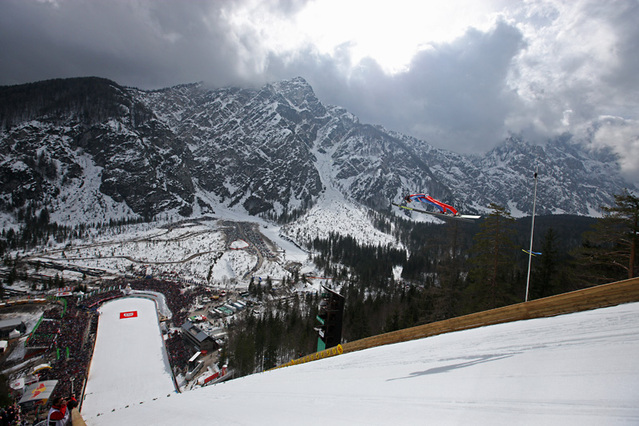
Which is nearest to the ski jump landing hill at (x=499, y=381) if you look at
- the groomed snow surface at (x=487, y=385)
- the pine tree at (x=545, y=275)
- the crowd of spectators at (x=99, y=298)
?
the groomed snow surface at (x=487, y=385)

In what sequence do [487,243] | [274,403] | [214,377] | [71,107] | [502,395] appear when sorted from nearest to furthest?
[502,395], [274,403], [487,243], [214,377], [71,107]

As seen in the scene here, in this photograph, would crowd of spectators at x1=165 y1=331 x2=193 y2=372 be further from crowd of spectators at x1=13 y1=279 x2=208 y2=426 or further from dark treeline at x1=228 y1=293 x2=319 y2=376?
dark treeline at x1=228 y1=293 x2=319 y2=376

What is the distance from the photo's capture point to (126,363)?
2548cm

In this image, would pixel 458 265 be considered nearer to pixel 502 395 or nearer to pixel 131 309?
pixel 502 395

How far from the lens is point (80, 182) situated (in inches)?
4843

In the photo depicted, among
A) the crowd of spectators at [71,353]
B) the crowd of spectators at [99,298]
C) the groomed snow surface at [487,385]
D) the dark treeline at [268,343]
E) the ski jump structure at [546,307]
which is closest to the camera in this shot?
the groomed snow surface at [487,385]

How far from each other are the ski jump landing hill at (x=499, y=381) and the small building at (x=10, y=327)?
4085 centimetres

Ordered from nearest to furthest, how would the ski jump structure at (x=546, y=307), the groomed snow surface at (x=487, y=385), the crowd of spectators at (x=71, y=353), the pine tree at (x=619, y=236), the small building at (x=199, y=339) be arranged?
the groomed snow surface at (x=487, y=385)
the ski jump structure at (x=546, y=307)
the pine tree at (x=619, y=236)
the crowd of spectators at (x=71, y=353)
the small building at (x=199, y=339)

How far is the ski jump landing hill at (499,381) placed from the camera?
109 centimetres

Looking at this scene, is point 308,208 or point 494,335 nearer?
point 494,335

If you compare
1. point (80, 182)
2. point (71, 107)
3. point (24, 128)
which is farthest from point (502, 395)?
point (71, 107)

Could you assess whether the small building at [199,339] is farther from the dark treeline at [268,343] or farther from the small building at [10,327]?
the small building at [10,327]

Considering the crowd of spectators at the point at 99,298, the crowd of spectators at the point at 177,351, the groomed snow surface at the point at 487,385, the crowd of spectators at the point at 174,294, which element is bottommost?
the crowd of spectators at the point at 177,351

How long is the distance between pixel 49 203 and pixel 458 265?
144589mm
